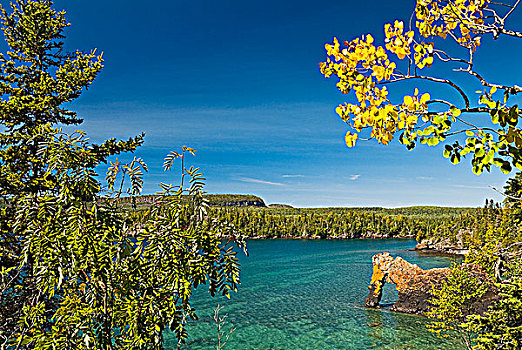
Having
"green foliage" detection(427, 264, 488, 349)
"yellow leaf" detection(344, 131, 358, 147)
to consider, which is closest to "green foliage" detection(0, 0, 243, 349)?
"yellow leaf" detection(344, 131, 358, 147)

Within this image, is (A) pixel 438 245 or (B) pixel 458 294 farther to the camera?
(A) pixel 438 245

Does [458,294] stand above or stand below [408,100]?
below

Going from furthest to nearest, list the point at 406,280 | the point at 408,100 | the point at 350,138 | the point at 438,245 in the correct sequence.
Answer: the point at 438,245
the point at 406,280
the point at 350,138
the point at 408,100

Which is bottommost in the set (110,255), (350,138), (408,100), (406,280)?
(406,280)

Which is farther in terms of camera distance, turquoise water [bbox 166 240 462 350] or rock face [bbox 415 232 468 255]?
rock face [bbox 415 232 468 255]

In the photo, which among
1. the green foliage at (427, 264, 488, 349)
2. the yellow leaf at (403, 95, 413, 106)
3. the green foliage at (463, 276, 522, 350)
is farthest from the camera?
the green foliage at (427, 264, 488, 349)

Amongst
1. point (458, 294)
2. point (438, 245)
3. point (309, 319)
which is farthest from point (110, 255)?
point (438, 245)

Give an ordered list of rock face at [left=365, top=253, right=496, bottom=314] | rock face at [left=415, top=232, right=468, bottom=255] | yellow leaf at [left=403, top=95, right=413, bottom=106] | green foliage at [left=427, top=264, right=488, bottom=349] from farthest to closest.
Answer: rock face at [left=415, top=232, right=468, bottom=255], rock face at [left=365, top=253, right=496, bottom=314], green foliage at [left=427, top=264, right=488, bottom=349], yellow leaf at [left=403, top=95, right=413, bottom=106]

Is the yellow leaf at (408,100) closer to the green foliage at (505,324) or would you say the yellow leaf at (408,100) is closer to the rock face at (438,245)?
the green foliage at (505,324)

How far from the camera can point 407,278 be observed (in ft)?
68.6

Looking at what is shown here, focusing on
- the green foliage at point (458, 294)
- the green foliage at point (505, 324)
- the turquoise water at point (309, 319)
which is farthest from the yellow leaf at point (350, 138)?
the turquoise water at point (309, 319)

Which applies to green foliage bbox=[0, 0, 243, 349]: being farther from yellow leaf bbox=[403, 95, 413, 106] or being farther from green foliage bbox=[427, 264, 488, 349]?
green foliage bbox=[427, 264, 488, 349]

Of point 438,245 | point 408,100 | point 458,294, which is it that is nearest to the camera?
point 408,100

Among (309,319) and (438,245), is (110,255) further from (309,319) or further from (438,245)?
(438,245)
